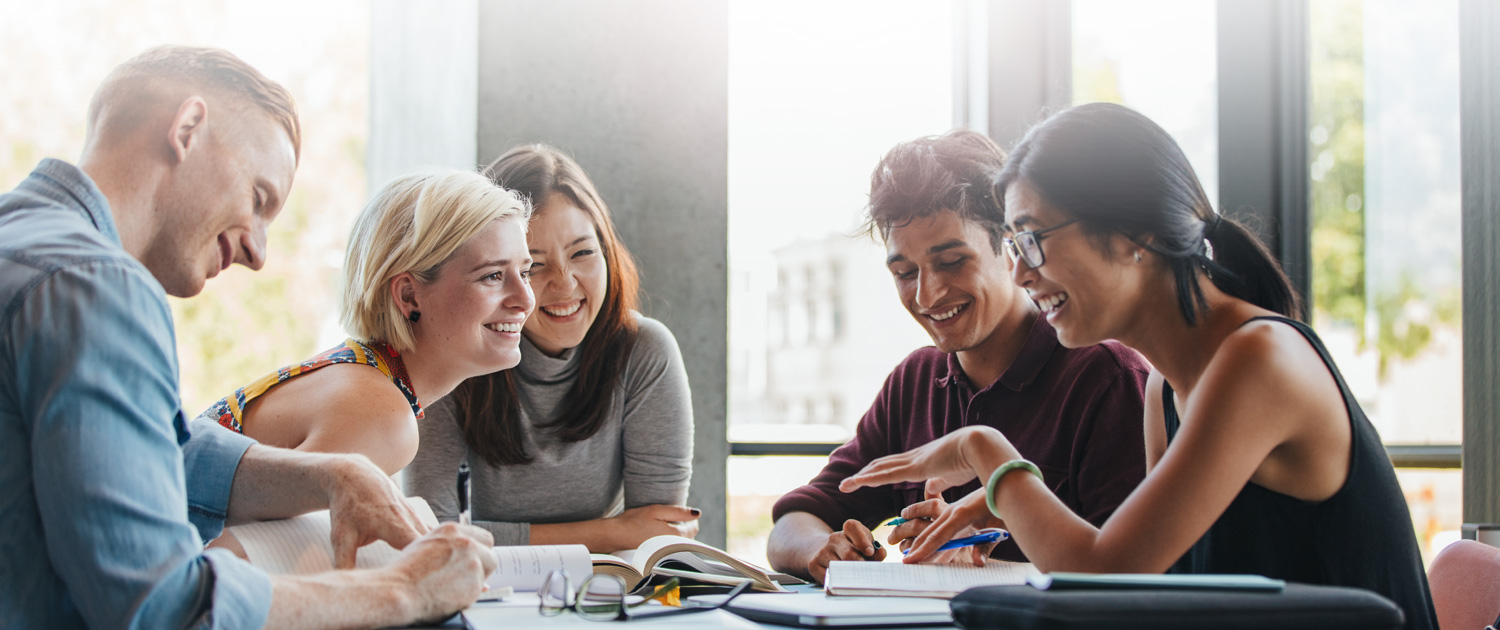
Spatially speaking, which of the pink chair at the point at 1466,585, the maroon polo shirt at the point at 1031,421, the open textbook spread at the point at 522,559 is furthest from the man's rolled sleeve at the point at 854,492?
the pink chair at the point at 1466,585

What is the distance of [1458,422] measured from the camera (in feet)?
10.8

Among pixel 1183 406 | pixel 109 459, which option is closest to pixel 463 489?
pixel 109 459

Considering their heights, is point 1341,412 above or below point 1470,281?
below

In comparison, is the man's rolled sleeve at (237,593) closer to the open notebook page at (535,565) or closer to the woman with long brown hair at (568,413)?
the open notebook page at (535,565)

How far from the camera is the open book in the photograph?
1.46 metres

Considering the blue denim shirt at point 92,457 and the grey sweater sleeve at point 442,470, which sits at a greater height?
the blue denim shirt at point 92,457

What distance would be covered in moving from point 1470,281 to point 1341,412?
2.14 meters

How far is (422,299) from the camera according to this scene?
1897mm

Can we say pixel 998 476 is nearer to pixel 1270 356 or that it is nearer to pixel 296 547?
pixel 1270 356

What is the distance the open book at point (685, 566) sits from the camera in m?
1.46

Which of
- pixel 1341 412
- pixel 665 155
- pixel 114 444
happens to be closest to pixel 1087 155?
pixel 1341 412

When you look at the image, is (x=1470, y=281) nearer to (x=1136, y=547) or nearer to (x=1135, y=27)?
(x=1135, y=27)

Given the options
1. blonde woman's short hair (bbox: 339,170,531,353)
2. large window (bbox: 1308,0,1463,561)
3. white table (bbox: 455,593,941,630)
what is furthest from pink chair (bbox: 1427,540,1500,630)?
large window (bbox: 1308,0,1463,561)

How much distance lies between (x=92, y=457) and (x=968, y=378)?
1.65 meters
